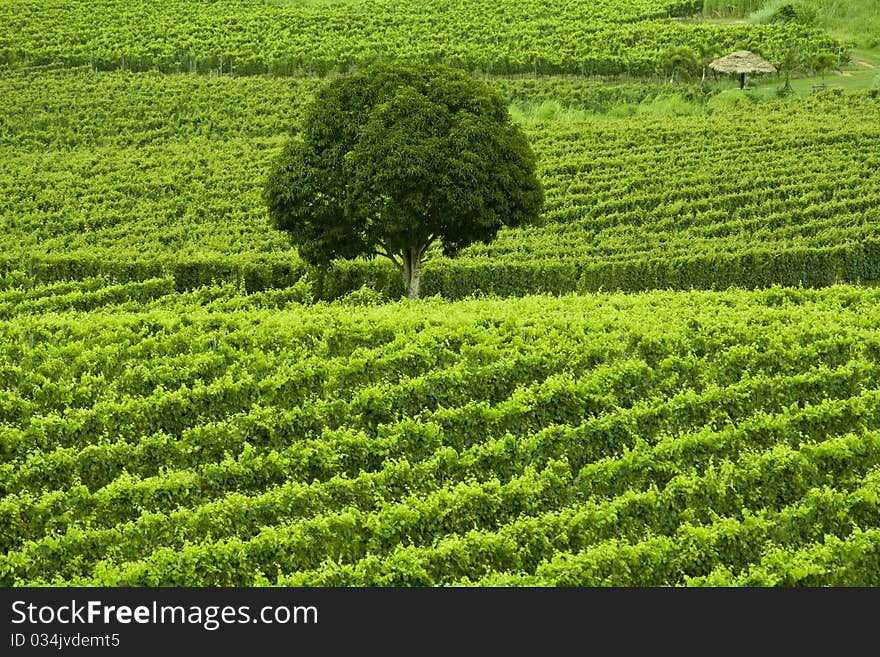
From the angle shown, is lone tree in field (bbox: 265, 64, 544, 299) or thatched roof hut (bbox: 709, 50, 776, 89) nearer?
lone tree in field (bbox: 265, 64, 544, 299)

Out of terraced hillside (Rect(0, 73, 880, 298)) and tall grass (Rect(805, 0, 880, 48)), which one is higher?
tall grass (Rect(805, 0, 880, 48))

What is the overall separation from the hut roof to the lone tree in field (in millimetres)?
38518

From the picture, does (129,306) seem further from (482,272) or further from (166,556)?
(166,556)

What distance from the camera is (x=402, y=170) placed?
27.8 m

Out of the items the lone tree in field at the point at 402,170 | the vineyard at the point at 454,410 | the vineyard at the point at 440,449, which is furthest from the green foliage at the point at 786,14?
the vineyard at the point at 440,449

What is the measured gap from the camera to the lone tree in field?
92.1 ft

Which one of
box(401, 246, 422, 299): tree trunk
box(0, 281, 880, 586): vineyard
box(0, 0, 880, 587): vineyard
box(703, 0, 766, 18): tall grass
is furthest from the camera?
box(703, 0, 766, 18): tall grass

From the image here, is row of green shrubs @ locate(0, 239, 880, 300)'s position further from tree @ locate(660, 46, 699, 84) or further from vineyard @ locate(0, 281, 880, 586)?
tree @ locate(660, 46, 699, 84)

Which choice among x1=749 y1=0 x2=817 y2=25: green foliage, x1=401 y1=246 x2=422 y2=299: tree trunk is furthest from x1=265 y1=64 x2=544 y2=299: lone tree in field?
x1=749 y1=0 x2=817 y2=25: green foliage

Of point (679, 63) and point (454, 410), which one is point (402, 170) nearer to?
point (454, 410)

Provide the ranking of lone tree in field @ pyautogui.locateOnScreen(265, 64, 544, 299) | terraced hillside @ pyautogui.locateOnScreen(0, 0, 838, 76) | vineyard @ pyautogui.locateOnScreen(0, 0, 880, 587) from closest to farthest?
vineyard @ pyautogui.locateOnScreen(0, 0, 880, 587) → lone tree in field @ pyautogui.locateOnScreen(265, 64, 544, 299) → terraced hillside @ pyautogui.locateOnScreen(0, 0, 838, 76)

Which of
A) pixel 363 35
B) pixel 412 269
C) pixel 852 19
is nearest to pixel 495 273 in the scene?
pixel 412 269

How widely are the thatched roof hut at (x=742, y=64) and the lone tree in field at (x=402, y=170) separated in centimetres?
3852

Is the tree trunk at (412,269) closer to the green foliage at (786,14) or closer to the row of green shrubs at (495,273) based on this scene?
the row of green shrubs at (495,273)
